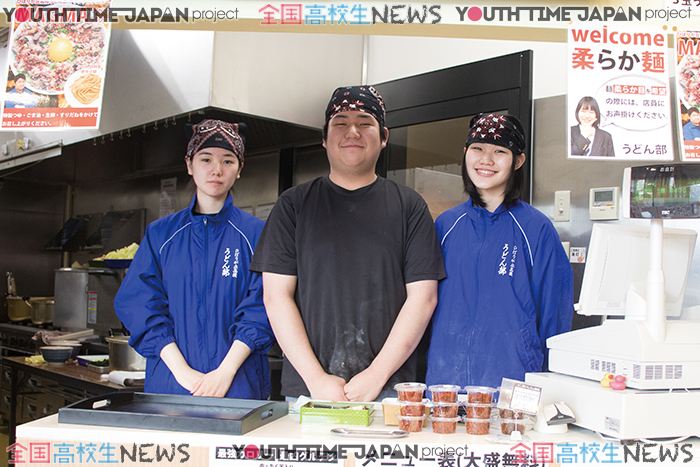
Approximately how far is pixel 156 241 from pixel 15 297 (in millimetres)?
3637

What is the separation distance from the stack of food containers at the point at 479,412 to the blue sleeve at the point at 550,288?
687mm

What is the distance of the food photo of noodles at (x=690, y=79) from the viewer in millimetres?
1695

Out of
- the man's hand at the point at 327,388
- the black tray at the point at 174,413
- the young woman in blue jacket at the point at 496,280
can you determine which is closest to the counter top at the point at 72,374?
the black tray at the point at 174,413

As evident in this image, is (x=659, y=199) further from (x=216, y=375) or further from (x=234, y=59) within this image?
(x=234, y=59)

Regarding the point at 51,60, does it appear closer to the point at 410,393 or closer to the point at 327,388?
the point at 327,388

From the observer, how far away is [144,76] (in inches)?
140

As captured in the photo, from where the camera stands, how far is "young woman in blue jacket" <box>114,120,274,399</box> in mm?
2207

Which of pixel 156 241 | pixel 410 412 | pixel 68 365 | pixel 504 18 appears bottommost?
pixel 68 365

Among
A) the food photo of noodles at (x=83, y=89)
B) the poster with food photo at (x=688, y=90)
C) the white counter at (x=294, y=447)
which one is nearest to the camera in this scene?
the white counter at (x=294, y=447)

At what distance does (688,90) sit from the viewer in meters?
1.70

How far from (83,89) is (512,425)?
60.2 inches

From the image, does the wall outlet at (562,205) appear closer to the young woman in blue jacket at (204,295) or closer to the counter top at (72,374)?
the young woman in blue jacket at (204,295)

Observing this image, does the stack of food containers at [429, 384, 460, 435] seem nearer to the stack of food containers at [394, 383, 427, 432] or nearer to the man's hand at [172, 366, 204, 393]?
the stack of food containers at [394, 383, 427, 432]

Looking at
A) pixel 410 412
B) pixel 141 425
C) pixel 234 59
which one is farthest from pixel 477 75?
pixel 141 425
